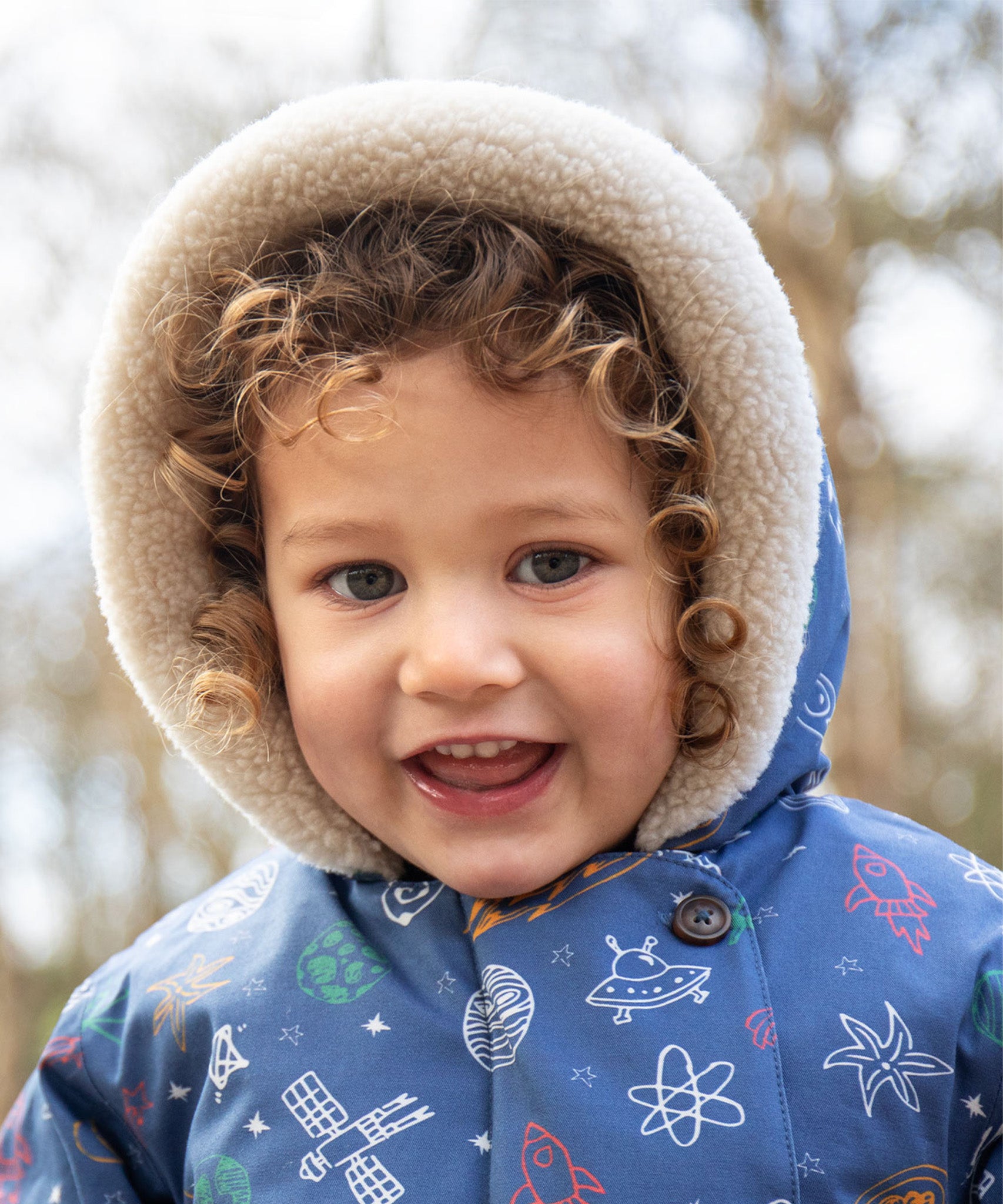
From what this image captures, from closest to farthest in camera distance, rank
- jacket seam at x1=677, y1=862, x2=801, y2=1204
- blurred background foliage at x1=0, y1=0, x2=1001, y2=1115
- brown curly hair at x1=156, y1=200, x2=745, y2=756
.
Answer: jacket seam at x1=677, y1=862, x2=801, y2=1204 < brown curly hair at x1=156, y1=200, x2=745, y2=756 < blurred background foliage at x1=0, y1=0, x2=1001, y2=1115

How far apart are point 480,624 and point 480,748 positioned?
0.42 ft

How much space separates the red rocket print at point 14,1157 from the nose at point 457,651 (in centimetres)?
69

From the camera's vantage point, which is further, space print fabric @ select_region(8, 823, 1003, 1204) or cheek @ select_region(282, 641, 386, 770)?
cheek @ select_region(282, 641, 386, 770)

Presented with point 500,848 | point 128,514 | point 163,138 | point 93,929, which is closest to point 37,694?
point 93,929

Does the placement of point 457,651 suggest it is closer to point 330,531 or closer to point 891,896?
point 330,531

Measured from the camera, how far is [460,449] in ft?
2.88

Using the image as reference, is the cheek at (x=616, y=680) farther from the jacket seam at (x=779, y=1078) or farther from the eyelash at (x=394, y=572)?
the jacket seam at (x=779, y=1078)

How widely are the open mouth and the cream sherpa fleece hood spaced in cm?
14

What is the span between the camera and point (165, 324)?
1.04 m

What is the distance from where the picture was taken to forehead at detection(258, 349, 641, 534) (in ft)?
2.88

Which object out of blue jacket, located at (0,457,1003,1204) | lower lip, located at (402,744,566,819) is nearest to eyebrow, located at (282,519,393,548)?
lower lip, located at (402,744,566,819)

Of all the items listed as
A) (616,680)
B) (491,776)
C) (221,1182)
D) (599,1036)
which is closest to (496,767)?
(491,776)

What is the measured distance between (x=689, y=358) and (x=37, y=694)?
3.54 meters

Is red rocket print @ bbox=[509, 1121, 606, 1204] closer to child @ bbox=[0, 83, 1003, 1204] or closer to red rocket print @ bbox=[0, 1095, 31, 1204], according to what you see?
child @ bbox=[0, 83, 1003, 1204]
